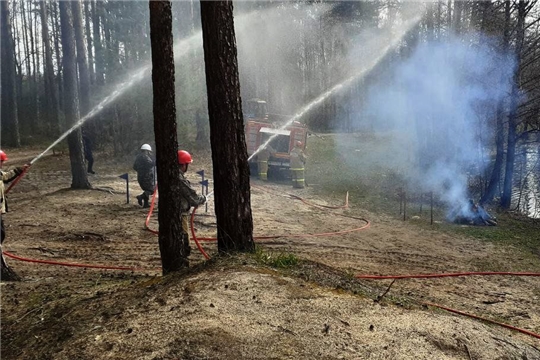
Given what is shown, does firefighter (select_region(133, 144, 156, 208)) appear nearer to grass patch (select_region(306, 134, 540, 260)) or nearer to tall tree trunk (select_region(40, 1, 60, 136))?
grass patch (select_region(306, 134, 540, 260))

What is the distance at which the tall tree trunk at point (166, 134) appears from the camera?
4.70 meters

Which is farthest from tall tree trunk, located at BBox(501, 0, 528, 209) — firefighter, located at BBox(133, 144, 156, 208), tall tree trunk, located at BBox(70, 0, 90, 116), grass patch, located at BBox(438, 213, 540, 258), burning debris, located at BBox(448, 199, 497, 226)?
tall tree trunk, located at BBox(70, 0, 90, 116)

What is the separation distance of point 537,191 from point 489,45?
608 cm

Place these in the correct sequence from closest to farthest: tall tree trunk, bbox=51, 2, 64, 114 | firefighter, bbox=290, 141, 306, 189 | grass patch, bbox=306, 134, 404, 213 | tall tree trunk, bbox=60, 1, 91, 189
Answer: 1. tall tree trunk, bbox=60, 1, 91, 189
2. grass patch, bbox=306, 134, 404, 213
3. firefighter, bbox=290, 141, 306, 189
4. tall tree trunk, bbox=51, 2, 64, 114

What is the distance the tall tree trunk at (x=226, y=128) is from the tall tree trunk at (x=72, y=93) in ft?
29.3

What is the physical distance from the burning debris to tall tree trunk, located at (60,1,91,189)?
35.1 feet

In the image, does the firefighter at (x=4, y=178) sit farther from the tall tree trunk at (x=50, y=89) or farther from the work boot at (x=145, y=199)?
the tall tree trunk at (x=50, y=89)

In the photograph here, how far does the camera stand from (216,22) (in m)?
4.60

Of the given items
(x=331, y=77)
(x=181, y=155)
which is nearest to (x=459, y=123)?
(x=181, y=155)

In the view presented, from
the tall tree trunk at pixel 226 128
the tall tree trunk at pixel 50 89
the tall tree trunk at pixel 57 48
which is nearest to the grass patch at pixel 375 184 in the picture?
the tall tree trunk at pixel 226 128

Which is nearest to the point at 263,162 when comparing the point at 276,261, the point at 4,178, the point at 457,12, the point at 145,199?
the point at 145,199

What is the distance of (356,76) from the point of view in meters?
32.9

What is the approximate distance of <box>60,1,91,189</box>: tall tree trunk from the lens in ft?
40.2

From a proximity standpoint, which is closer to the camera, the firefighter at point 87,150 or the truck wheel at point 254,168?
the firefighter at point 87,150
